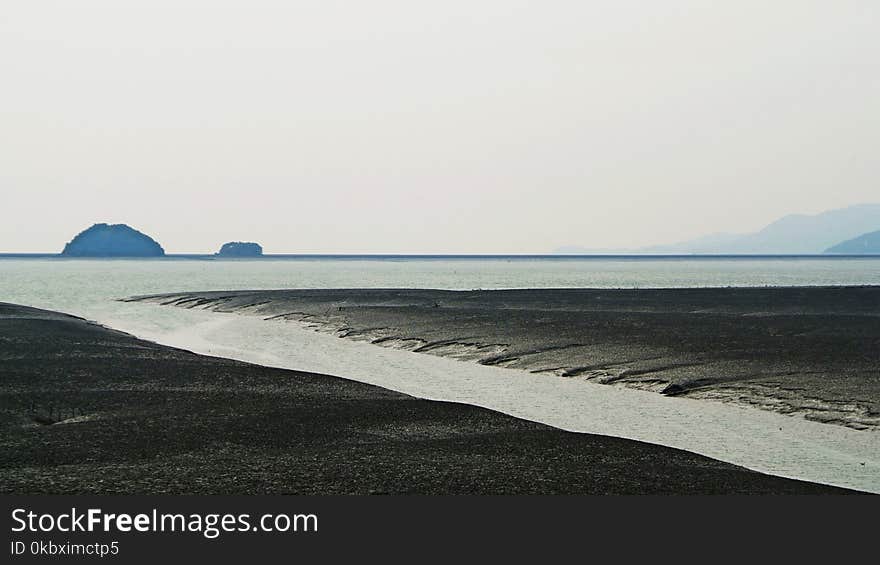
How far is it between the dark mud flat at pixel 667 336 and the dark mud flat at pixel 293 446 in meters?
7.75

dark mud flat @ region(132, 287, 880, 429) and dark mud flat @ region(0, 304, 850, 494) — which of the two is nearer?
dark mud flat @ region(0, 304, 850, 494)

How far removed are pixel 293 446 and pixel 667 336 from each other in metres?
24.3

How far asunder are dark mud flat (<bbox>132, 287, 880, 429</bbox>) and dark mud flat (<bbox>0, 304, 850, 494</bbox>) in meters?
7.75

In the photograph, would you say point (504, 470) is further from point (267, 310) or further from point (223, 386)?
point (267, 310)

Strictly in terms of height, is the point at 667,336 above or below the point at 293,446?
above

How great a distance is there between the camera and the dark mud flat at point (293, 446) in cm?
1395

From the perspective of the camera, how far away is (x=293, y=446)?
16.8 m

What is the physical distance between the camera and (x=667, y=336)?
125 ft

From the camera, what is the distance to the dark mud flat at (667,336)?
25719mm

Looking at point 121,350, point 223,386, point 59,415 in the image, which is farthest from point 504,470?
point 121,350

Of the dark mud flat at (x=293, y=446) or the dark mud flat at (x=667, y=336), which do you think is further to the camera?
the dark mud flat at (x=667, y=336)

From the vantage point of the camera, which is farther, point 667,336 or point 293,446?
point 667,336

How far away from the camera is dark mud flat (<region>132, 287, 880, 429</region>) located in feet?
84.4

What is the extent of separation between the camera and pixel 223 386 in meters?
25.0
